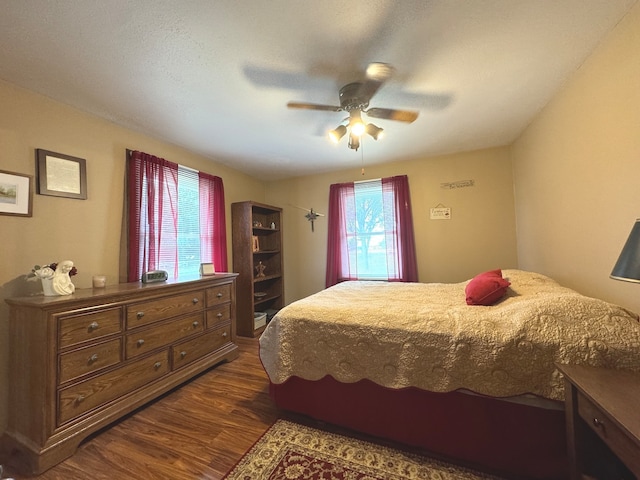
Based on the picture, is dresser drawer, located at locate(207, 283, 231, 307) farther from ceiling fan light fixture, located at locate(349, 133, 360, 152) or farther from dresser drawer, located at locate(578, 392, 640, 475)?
dresser drawer, located at locate(578, 392, 640, 475)

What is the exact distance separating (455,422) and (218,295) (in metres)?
2.28

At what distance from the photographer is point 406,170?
3.76 meters

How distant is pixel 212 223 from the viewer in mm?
3428

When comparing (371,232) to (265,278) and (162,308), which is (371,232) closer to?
(265,278)

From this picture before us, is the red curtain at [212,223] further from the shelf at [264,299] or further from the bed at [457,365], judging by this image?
the bed at [457,365]

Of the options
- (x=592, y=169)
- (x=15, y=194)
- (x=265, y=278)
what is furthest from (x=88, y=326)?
(x=592, y=169)

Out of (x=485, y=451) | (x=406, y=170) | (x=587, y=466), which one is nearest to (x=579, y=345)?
(x=587, y=466)

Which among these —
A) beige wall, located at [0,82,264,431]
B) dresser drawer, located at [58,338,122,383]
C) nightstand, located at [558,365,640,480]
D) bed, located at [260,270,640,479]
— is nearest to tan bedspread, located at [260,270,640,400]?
bed, located at [260,270,640,479]

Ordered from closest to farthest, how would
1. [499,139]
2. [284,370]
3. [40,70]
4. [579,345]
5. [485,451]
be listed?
[579,345] → [485,451] → [40,70] → [284,370] → [499,139]

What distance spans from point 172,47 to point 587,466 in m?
2.97

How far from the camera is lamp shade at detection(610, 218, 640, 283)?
2.93ft

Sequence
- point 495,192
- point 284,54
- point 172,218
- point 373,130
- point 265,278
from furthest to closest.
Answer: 1. point 265,278
2. point 495,192
3. point 172,218
4. point 373,130
5. point 284,54

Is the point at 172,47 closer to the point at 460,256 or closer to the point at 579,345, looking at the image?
the point at 579,345

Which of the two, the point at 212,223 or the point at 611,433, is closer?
the point at 611,433
